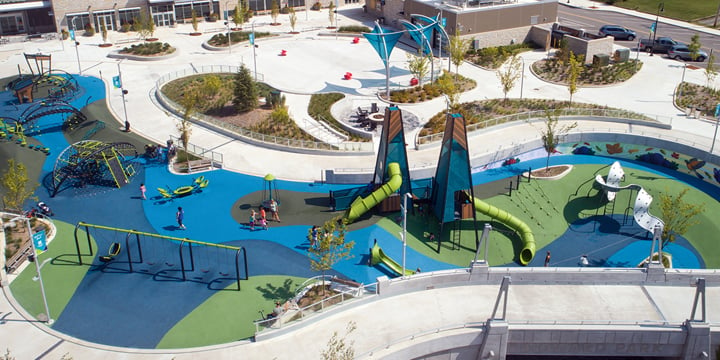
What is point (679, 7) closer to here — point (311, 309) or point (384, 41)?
point (384, 41)

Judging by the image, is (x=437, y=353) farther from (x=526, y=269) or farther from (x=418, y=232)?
(x=418, y=232)

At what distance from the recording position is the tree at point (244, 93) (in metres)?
51.0

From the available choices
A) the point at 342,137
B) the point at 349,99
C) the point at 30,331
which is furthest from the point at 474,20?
the point at 30,331

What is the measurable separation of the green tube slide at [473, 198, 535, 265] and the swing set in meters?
13.7

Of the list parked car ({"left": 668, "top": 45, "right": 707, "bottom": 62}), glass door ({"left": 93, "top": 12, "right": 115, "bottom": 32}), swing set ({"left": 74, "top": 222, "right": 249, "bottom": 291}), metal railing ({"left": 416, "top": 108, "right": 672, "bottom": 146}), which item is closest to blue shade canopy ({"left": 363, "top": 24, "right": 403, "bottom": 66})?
metal railing ({"left": 416, "top": 108, "right": 672, "bottom": 146})

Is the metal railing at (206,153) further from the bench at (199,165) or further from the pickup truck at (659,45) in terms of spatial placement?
the pickup truck at (659,45)

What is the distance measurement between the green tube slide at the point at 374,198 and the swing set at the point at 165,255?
662cm

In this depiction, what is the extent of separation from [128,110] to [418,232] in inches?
1116

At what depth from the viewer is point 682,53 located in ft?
214

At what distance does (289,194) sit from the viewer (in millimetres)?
40344

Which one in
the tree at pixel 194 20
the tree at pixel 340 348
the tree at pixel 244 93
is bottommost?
the tree at pixel 340 348

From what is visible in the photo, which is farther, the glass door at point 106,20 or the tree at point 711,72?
the glass door at point 106,20

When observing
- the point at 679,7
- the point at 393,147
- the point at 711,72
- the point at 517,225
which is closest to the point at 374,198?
the point at 393,147

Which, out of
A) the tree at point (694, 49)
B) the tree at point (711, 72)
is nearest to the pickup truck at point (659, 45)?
the tree at point (694, 49)
